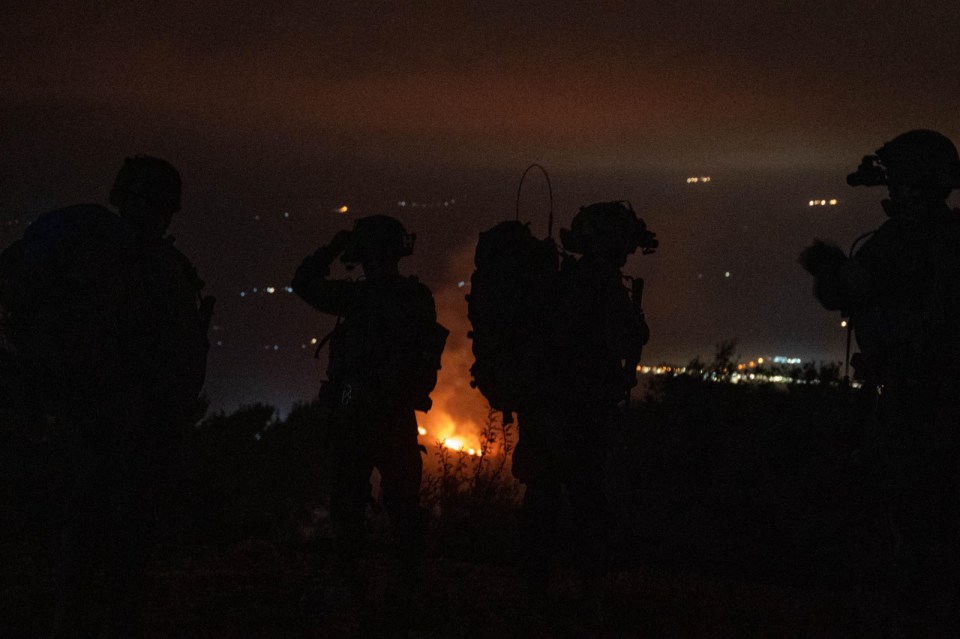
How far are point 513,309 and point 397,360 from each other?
818mm

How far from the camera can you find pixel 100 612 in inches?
229

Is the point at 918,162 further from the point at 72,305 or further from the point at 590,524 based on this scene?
the point at 72,305

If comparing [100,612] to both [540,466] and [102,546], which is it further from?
[540,466]

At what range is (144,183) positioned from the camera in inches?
192

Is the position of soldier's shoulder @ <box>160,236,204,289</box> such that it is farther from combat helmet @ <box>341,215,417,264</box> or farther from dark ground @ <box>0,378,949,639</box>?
combat helmet @ <box>341,215,417,264</box>

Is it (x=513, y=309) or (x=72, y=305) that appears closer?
(x=72, y=305)

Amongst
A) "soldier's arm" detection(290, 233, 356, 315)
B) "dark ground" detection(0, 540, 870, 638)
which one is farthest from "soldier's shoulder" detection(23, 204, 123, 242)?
"dark ground" detection(0, 540, 870, 638)

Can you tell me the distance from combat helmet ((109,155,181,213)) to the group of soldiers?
1cm

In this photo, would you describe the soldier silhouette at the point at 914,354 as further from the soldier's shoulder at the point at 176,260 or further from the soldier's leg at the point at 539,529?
the soldier's shoulder at the point at 176,260

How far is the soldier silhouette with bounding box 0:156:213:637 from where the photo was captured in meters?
4.54

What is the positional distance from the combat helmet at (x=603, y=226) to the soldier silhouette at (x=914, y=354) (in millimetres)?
1219

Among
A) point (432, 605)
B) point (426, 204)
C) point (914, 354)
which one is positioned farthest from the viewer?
point (426, 204)

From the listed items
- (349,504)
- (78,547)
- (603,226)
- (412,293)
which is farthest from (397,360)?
(78,547)

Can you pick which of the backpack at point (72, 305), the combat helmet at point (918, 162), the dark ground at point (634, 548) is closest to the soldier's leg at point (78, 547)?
the dark ground at point (634, 548)
